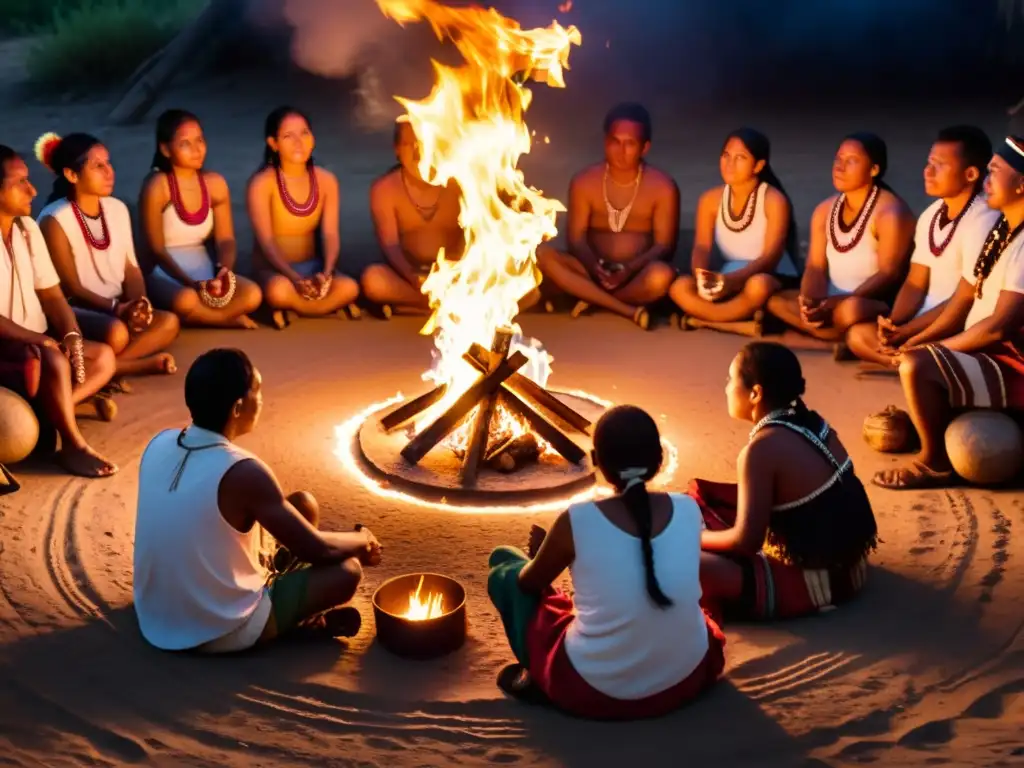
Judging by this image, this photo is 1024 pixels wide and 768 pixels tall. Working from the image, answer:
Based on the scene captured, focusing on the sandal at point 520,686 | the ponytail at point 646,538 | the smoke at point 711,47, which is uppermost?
the smoke at point 711,47

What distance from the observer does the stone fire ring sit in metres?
5.89

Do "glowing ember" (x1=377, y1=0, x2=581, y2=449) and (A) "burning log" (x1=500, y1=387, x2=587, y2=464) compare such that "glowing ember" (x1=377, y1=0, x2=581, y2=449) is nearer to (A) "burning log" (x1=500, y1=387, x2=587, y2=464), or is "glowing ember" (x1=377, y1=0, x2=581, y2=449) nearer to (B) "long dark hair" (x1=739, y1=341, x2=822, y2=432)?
(A) "burning log" (x1=500, y1=387, x2=587, y2=464)

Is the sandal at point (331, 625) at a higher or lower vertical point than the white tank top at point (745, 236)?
lower

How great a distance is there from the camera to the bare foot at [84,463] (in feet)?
19.8

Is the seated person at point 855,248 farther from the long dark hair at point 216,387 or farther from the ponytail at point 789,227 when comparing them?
the long dark hair at point 216,387

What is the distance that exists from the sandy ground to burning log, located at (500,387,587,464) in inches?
22.6

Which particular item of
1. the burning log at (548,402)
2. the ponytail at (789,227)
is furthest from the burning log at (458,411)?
the ponytail at (789,227)

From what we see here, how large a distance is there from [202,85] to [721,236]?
480 inches

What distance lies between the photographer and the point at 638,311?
28.9 feet

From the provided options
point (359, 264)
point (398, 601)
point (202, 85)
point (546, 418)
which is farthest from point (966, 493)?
point (202, 85)

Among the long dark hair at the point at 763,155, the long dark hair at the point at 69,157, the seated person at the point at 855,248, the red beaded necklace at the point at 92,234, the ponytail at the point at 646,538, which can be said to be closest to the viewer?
the ponytail at the point at 646,538

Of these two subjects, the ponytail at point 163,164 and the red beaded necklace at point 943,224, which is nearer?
the red beaded necklace at point 943,224

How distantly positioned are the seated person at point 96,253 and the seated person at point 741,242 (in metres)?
3.75

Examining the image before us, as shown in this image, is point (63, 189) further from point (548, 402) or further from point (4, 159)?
point (548, 402)
